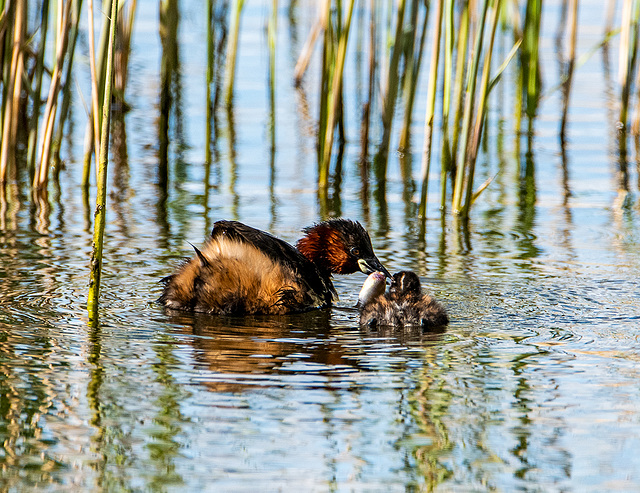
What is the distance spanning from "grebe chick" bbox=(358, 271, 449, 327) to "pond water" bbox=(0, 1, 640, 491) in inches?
3.9

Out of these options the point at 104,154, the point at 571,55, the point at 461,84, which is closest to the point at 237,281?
the point at 104,154

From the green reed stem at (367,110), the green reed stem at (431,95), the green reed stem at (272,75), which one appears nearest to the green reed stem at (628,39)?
the green reed stem at (367,110)

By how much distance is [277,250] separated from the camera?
5.75 metres

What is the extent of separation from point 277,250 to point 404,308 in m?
0.78

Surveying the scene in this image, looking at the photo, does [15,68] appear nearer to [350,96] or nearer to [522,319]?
[522,319]

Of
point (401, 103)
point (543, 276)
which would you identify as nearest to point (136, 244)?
point (543, 276)

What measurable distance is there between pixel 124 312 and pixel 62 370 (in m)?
1.05

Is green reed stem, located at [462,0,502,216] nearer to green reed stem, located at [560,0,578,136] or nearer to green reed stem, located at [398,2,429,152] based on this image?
green reed stem, located at [398,2,429,152]

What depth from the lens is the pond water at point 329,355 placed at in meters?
A: 3.44

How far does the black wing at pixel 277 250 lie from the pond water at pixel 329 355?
0.65 ft

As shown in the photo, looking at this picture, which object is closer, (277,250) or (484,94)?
(277,250)

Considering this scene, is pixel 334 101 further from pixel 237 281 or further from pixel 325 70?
pixel 237 281

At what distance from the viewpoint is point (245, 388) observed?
13.6 ft

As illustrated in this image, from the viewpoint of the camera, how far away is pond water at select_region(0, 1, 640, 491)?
3436 millimetres
